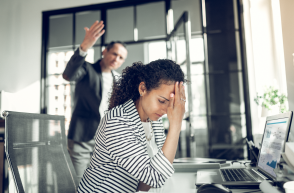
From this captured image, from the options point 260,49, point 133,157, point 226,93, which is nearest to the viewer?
point 133,157

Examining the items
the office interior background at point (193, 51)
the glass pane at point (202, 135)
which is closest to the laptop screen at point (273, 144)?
the office interior background at point (193, 51)

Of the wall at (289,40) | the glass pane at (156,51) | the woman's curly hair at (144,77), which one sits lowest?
the woman's curly hair at (144,77)

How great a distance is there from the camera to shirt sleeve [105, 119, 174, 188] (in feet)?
2.91

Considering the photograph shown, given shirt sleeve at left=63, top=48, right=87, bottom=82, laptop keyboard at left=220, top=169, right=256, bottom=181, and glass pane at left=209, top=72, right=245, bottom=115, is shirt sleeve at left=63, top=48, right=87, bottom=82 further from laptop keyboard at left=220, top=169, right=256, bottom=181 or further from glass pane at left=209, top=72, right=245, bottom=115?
glass pane at left=209, top=72, right=245, bottom=115

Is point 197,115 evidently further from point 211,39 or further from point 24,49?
point 24,49

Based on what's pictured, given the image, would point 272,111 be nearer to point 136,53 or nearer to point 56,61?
point 56,61

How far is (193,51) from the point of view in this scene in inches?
139

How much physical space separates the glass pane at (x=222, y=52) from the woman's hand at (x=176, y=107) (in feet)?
8.02

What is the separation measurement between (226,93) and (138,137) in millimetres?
2544

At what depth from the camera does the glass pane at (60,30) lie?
402 cm

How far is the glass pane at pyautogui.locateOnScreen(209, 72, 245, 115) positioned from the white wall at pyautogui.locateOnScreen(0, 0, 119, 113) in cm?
218

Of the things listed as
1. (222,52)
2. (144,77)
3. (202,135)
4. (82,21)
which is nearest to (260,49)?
(222,52)

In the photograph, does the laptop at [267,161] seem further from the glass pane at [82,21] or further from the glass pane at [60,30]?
the glass pane at [60,30]

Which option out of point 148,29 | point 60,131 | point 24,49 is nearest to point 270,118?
point 60,131
